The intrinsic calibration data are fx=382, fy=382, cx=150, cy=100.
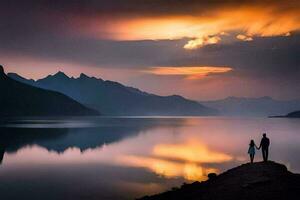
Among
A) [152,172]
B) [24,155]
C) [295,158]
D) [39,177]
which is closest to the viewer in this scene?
[39,177]

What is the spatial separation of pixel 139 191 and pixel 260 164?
13.9 metres

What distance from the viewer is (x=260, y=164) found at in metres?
38.9

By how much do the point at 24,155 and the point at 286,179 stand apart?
2496 inches

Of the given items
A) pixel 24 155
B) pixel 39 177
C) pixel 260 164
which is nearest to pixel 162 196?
→ pixel 260 164

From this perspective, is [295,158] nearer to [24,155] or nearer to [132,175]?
[132,175]

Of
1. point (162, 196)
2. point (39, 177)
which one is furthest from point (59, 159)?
point (162, 196)

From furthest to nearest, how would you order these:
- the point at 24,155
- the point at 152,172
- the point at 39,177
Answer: the point at 24,155 < the point at 152,172 < the point at 39,177

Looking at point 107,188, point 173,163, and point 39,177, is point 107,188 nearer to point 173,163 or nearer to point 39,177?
point 39,177

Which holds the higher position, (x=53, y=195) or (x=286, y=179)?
(x=286, y=179)

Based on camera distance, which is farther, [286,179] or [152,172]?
[152,172]

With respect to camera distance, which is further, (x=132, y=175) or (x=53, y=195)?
(x=132, y=175)

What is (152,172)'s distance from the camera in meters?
58.8

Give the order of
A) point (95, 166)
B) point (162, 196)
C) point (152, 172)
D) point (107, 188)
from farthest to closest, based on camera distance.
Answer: point (95, 166) → point (152, 172) → point (107, 188) → point (162, 196)

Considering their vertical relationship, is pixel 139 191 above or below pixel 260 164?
below
